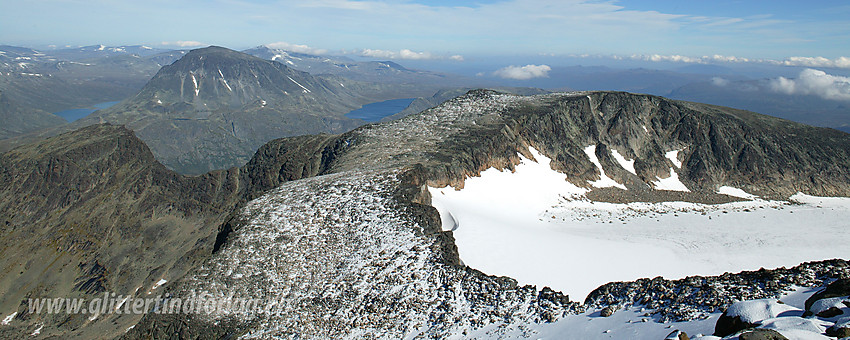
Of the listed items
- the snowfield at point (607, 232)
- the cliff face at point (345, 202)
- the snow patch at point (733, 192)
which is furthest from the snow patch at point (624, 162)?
the snow patch at point (733, 192)

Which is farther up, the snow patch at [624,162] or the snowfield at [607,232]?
the snow patch at [624,162]

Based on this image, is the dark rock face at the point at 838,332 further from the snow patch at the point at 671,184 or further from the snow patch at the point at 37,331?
the snow patch at the point at 37,331

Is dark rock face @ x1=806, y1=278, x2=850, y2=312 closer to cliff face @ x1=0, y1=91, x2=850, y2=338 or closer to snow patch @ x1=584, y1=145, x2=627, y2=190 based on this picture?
cliff face @ x1=0, y1=91, x2=850, y2=338

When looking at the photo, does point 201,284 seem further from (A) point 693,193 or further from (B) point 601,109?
(B) point 601,109

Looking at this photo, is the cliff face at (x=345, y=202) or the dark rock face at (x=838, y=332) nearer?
the dark rock face at (x=838, y=332)

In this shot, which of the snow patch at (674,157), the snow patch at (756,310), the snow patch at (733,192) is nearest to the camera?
the snow patch at (756,310)

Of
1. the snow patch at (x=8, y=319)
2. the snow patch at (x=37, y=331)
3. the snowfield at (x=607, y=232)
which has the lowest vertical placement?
the snow patch at (x=8, y=319)

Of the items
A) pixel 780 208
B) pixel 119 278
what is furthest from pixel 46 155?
pixel 780 208

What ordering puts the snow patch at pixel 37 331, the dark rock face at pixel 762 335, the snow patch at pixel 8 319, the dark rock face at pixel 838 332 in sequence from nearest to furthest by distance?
1. the dark rock face at pixel 762 335
2. the dark rock face at pixel 838 332
3. the snow patch at pixel 37 331
4. the snow patch at pixel 8 319
